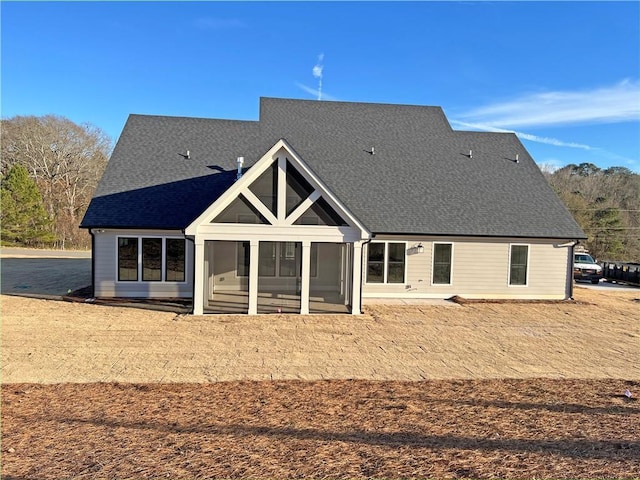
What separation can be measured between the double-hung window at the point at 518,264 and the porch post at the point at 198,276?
1219 cm

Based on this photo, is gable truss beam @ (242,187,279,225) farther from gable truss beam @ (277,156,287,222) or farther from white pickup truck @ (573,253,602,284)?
white pickup truck @ (573,253,602,284)

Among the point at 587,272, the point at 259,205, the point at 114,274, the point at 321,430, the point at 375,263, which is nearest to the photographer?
the point at 321,430

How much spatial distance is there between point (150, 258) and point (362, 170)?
9759 millimetres

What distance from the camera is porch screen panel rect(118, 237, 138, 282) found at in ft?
50.4

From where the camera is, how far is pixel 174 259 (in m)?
15.6

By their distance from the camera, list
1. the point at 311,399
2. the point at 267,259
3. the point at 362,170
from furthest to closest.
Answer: the point at 362,170 < the point at 267,259 < the point at 311,399

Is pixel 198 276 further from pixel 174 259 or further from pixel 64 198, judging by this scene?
pixel 64 198

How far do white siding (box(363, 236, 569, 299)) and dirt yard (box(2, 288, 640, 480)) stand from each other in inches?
155

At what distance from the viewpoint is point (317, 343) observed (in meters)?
10.3

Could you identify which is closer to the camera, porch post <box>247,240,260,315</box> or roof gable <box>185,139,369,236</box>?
roof gable <box>185,139,369,236</box>

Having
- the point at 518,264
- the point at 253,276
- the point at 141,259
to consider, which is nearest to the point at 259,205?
the point at 253,276

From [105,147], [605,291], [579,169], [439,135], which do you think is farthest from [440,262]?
[579,169]

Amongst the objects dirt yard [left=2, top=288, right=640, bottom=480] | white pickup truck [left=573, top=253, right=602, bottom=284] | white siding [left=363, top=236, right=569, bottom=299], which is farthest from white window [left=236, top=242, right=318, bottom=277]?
white pickup truck [left=573, top=253, right=602, bottom=284]

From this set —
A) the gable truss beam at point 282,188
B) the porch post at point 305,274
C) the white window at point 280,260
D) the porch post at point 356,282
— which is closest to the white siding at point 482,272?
the porch post at point 356,282
